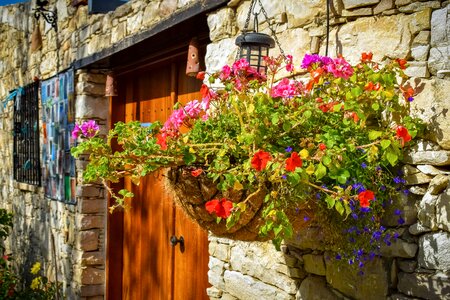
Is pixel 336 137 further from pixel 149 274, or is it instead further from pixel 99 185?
pixel 99 185

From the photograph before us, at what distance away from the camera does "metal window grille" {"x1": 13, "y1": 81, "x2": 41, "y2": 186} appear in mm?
6168

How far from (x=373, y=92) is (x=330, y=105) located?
0.15m

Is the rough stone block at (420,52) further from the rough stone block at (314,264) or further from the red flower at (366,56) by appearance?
the rough stone block at (314,264)

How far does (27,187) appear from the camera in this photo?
649 cm

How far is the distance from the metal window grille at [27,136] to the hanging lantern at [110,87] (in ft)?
5.97

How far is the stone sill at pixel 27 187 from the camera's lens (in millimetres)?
6188

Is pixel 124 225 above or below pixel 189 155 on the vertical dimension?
below

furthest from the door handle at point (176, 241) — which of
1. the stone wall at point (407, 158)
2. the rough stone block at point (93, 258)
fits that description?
the rough stone block at point (93, 258)

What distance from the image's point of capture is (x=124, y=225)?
191 inches

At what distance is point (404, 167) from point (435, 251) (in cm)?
30

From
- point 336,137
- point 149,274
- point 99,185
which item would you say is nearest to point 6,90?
point 99,185

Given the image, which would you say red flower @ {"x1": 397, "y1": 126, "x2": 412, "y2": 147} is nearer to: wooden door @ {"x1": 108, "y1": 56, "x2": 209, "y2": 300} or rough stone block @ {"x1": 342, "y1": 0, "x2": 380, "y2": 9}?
rough stone block @ {"x1": 342, "y1": 0, "x2": 380, "y2": 9}

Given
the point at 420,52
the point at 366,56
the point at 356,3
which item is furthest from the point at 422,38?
the point at 356,3

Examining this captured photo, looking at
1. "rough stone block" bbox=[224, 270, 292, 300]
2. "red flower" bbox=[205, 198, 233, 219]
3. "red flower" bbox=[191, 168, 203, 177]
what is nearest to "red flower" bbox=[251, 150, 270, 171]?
"red flower" bbox=[205, 198, 233, 219]
